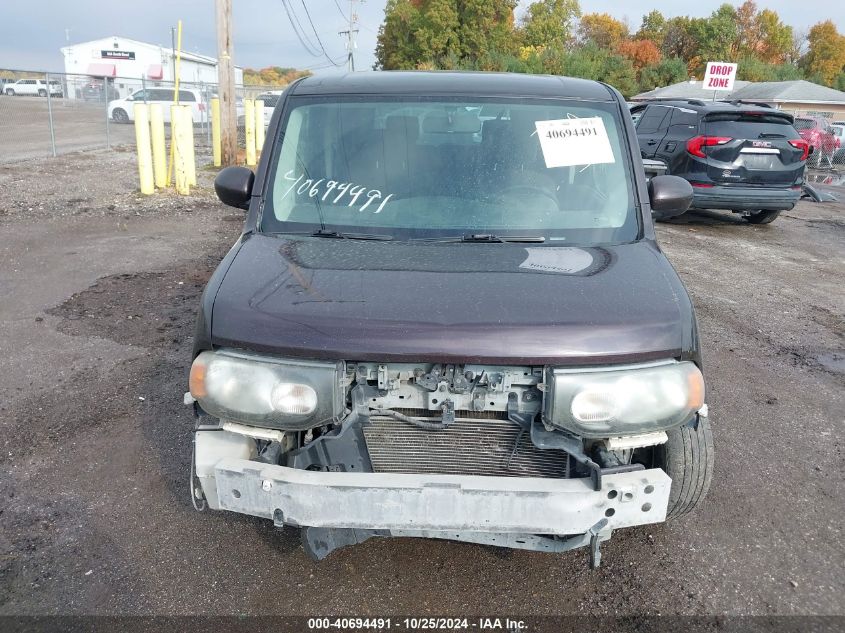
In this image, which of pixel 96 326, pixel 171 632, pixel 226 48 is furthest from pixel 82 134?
pixel 171 632

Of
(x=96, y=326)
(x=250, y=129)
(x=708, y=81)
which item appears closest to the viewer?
(x=96, y=326)

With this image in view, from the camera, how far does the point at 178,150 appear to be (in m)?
11.7

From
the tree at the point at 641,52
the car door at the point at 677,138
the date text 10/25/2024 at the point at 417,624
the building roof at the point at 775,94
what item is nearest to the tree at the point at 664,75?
the building roof at the point at 775,94

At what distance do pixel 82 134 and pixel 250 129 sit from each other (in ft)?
22.9

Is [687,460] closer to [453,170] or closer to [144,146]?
[453,170]

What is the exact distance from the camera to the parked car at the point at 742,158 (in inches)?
391

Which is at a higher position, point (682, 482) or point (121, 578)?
point (682, 482)

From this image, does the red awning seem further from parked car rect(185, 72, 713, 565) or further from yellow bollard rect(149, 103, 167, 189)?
parked car rect(185, 72, 713, 565)

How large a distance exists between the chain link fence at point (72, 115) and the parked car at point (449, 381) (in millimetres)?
14652

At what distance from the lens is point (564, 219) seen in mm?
3119

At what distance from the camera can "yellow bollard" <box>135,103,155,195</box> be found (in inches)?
432

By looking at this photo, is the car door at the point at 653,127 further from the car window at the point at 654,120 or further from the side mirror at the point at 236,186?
the side mirror at the point at 236,186

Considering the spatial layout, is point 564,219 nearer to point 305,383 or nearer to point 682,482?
point 682,482

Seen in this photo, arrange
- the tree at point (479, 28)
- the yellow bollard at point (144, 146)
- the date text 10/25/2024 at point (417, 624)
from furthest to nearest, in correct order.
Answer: the tree at point (479, 28) < the yellow bollard at point (144, 146) < the date text 10/25/2024 at point (417, 624)
